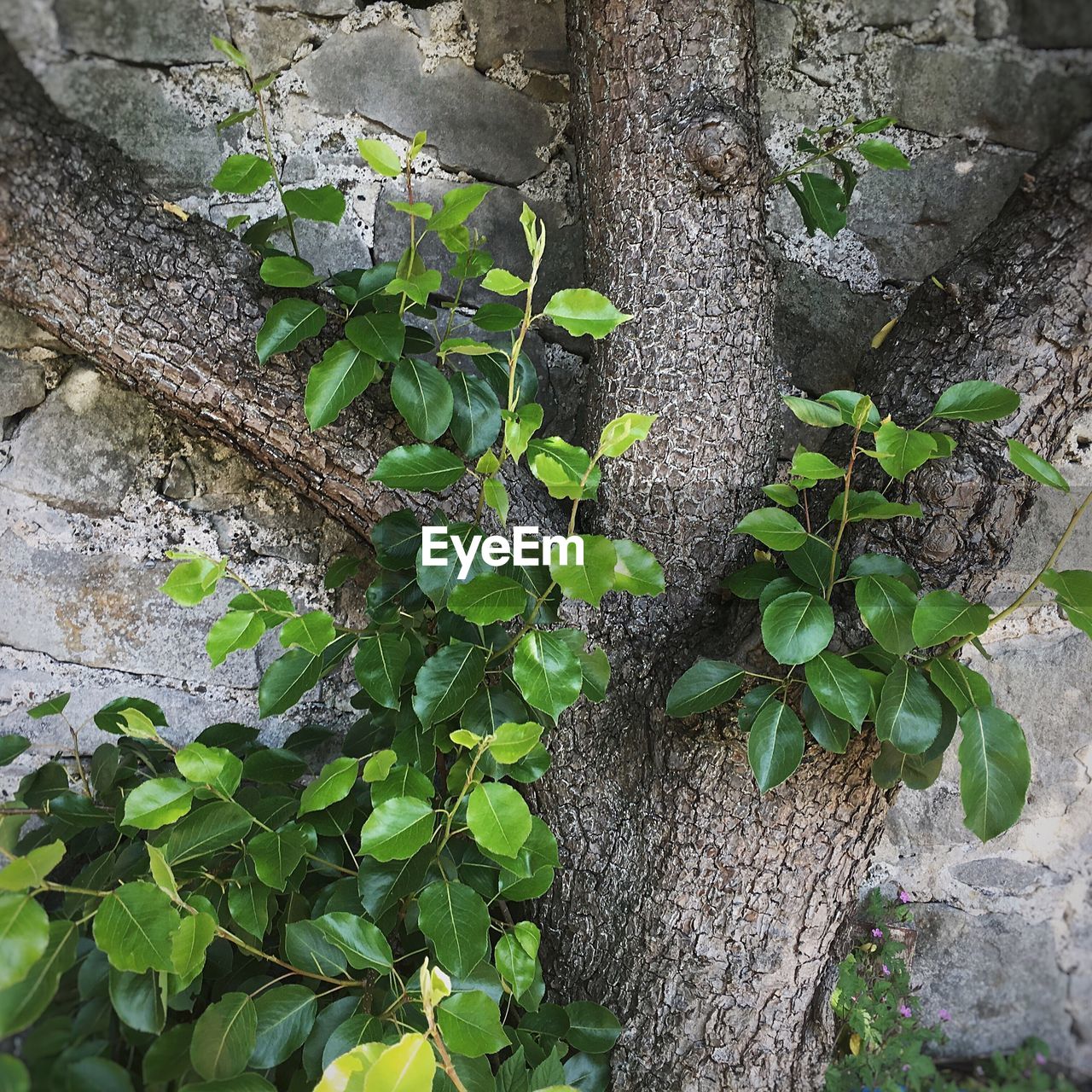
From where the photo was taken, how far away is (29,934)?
0.63 m

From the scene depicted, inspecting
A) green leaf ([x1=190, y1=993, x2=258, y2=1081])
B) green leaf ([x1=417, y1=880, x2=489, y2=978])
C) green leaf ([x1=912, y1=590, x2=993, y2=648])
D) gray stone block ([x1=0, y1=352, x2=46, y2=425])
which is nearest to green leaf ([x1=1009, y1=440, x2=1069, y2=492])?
green leaf ([x1=912, y1=590, x2=993, y2=648])

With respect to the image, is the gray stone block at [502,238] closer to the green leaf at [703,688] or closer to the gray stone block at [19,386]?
the gray stone block at [19,386]

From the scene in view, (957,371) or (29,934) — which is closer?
(29,934)

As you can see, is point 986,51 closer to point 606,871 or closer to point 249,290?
point 249,290

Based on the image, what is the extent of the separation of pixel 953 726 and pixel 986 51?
0.94 meters

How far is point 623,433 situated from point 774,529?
21 centimetres

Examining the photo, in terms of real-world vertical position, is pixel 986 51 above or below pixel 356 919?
above

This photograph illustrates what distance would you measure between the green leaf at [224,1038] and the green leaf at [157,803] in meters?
0.17

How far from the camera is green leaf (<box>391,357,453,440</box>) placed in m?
0.89

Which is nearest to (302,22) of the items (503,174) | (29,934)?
(503,174)

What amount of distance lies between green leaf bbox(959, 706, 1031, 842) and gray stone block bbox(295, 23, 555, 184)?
92 cm

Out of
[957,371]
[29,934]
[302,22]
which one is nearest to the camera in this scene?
[29,934]

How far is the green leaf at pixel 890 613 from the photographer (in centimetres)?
80

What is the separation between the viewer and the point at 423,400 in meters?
A: 0.89
